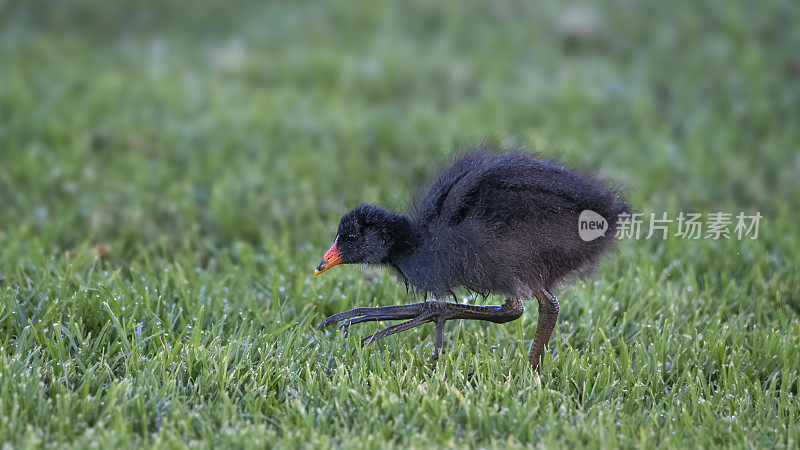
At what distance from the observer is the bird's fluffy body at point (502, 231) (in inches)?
143

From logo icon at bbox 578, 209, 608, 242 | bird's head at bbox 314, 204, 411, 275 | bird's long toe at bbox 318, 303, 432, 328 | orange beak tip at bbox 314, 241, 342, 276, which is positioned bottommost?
bird's long toe at bbox 318, 303, 432, 328

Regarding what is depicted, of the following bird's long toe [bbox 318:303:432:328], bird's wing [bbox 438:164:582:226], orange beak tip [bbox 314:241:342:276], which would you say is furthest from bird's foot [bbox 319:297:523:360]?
bird's wing [bbox 438:164:582:226]

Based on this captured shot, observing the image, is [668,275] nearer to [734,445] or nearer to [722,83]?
[734,445]

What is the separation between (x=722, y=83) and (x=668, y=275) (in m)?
4.41

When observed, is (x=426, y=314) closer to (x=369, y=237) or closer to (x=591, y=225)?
(x=369, y=237)

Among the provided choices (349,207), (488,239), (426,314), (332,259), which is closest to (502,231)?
(488,239)

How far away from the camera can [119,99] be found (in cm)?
769

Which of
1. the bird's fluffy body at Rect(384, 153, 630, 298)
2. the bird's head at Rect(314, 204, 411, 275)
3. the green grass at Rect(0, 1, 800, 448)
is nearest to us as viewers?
the green grass at Rect(0, 1, 800, 448)

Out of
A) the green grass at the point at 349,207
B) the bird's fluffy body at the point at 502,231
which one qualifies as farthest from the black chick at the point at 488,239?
the green grass at the point at 349,207

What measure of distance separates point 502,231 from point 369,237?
0.64 meters

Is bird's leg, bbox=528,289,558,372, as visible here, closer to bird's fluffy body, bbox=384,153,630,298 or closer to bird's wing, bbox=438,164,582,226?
bird's fluffy body, bbox=384,153,630,298

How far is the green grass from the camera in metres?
3.39

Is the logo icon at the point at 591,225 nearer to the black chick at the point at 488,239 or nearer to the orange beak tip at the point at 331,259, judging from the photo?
the black chick at the point at 488,239

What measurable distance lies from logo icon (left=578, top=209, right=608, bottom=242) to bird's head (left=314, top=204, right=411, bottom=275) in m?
0.80
